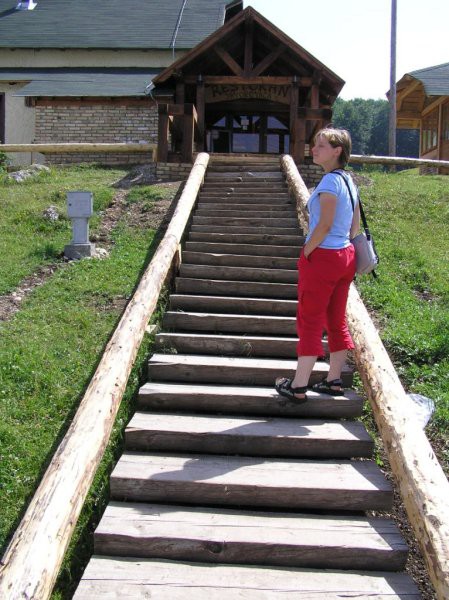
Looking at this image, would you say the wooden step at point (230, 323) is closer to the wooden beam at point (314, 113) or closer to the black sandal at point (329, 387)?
the black sandal at point (329, 387)

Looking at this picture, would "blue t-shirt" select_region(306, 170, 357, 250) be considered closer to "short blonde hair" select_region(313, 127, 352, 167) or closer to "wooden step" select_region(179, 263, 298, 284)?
"short blonde hair" select_region(313, 127, 352, 167)

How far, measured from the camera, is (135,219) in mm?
9992

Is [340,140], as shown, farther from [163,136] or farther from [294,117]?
[294,117]

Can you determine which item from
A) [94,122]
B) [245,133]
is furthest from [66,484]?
[245,133]

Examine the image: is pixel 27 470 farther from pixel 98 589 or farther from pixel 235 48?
pixel 235 48

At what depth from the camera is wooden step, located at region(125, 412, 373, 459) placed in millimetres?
4023

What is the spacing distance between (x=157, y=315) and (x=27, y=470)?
7.51ft

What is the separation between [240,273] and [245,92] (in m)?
10.7

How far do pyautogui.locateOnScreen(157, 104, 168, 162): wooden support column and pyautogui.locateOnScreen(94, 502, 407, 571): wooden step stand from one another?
10652 mm

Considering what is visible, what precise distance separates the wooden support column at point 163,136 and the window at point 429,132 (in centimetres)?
1377

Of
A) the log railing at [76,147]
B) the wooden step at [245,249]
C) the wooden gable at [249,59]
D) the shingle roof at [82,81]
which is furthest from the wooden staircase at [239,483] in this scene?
the shingle roof at [82,81]

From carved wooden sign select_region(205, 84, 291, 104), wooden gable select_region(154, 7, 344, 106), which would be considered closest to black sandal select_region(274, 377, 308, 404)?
wooden gable select_region(154, 7, 344, 106)

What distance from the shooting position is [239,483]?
3.62 meters

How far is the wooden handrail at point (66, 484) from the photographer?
2.70 meters
